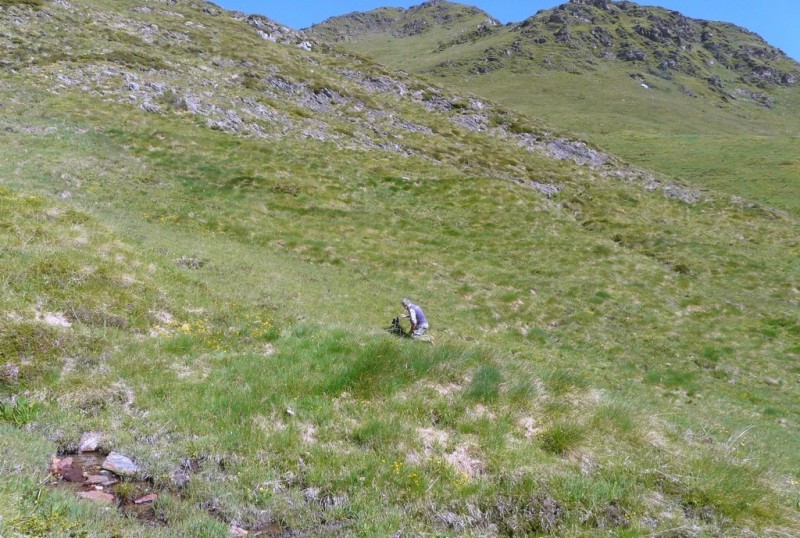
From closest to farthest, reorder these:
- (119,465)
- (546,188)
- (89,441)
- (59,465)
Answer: (59,465) < (119,465) < (89,441) < (546,188)

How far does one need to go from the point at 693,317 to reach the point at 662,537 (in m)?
25.3

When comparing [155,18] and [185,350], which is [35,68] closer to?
[155,18]

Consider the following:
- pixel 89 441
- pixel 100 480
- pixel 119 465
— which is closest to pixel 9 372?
pixel 89 441

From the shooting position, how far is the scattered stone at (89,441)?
7.38m

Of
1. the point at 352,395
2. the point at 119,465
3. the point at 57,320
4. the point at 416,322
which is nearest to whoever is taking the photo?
the point at 119,465

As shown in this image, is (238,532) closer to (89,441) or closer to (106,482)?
(106,482)

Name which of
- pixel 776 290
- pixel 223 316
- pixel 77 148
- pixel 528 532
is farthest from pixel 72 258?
pixel 776 290

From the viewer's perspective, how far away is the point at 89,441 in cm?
749

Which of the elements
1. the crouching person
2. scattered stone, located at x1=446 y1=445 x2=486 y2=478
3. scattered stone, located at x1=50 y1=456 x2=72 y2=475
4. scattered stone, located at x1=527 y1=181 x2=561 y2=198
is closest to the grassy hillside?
scattered stone, located at x1=446 y1=445 x2=486 y2=478

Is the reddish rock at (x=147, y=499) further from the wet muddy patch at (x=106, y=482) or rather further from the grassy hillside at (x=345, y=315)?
the grassy hillside at (x=345, y=315)

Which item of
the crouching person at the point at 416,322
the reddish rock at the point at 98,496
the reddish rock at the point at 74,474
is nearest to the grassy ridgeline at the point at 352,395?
the reddish rock at the point at 74,474

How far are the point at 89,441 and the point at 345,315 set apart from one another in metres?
12.8

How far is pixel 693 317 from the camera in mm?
27906

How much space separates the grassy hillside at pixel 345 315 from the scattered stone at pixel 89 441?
0.48 ft
